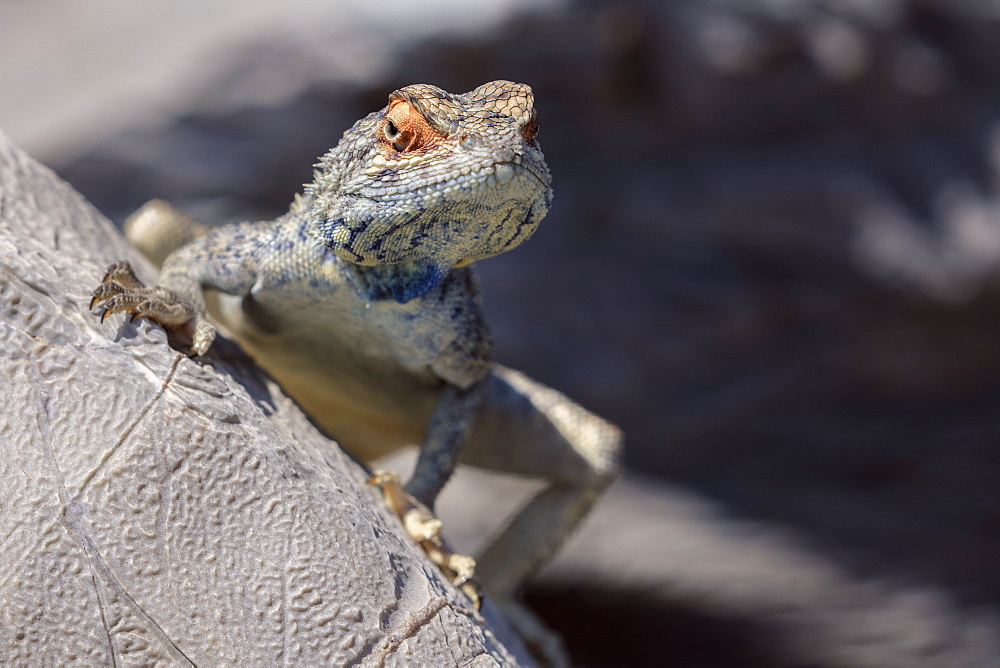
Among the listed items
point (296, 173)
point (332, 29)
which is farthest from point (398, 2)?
point (296, 173)

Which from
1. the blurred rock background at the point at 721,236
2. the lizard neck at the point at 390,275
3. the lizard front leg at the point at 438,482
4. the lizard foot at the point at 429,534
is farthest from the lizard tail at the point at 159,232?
the blurred rock background at the point at 721,236

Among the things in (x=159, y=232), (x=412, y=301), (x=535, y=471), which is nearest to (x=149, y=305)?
(x=412, y=301)

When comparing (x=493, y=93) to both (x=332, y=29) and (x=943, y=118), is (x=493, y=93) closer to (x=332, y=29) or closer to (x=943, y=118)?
(x=332, y=29)

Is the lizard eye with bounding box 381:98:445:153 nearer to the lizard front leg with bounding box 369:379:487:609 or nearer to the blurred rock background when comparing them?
the lizard front leg with bounding box 369:379:487:609

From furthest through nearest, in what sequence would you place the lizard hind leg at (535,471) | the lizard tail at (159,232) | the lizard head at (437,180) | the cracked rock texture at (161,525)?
1. the lizard hind leg at (535,471)
2. the lizard tail at (159,232)
3. the lizard head at (437,180)
4. the cracked rock texture at (161,525)

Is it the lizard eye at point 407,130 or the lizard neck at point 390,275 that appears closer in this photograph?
the lizard eye at point 407,130

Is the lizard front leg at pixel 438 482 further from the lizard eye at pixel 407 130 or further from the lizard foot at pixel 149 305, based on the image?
the lizard eye at pixel 407 130

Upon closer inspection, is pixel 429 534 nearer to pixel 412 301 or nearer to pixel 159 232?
pixel 412 301
